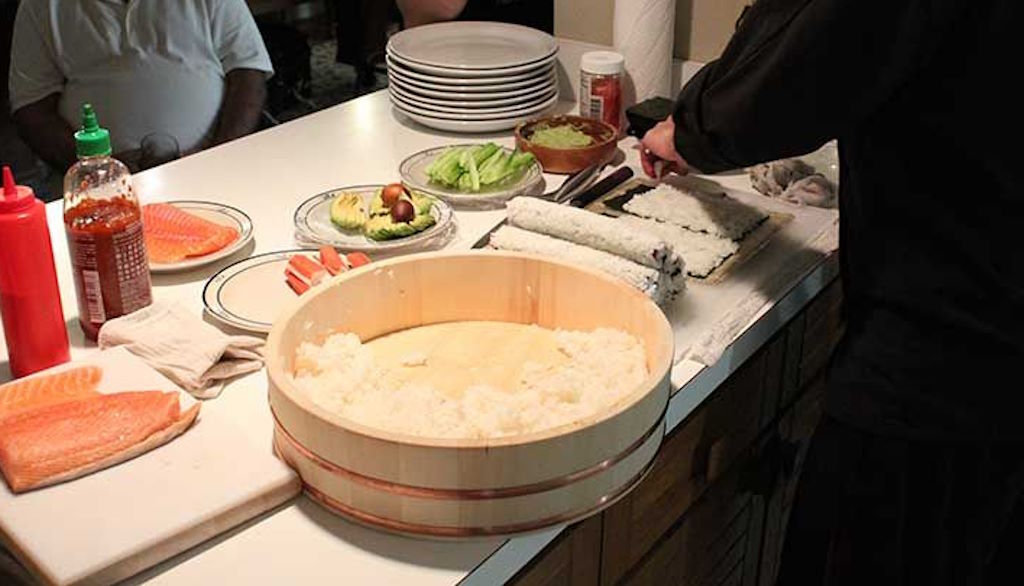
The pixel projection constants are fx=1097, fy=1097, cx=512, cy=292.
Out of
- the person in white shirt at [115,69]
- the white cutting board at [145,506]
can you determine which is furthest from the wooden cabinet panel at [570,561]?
the person in white shirt at [115,69]

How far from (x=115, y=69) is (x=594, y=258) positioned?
2.06m

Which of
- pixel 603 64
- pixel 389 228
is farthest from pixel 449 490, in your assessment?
pixel 603 64

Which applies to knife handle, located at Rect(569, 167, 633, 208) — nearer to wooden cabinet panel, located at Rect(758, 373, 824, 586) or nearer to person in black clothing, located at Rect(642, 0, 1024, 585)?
person in black clothing, located at Rect(642, 0, 1024, 585)

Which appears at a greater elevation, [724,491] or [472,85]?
[472,85]

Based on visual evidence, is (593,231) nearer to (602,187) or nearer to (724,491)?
(602,187)

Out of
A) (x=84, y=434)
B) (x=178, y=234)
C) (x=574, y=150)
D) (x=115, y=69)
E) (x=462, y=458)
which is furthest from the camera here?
(x=115, y=69)

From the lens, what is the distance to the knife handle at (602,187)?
62.1 inches

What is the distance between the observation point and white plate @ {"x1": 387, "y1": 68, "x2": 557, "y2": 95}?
189 cm

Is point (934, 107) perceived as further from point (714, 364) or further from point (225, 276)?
point (225, 276)

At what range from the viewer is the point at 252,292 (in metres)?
1.34

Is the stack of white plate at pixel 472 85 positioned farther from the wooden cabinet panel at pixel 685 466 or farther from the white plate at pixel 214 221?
the wooden cabinet panel at pixel 685 466

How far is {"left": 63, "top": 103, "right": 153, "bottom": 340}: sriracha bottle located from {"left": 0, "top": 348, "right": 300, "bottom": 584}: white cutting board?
0.24 m

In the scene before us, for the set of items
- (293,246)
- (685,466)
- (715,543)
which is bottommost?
(715,543)

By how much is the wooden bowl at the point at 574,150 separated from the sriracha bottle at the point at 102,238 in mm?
717
